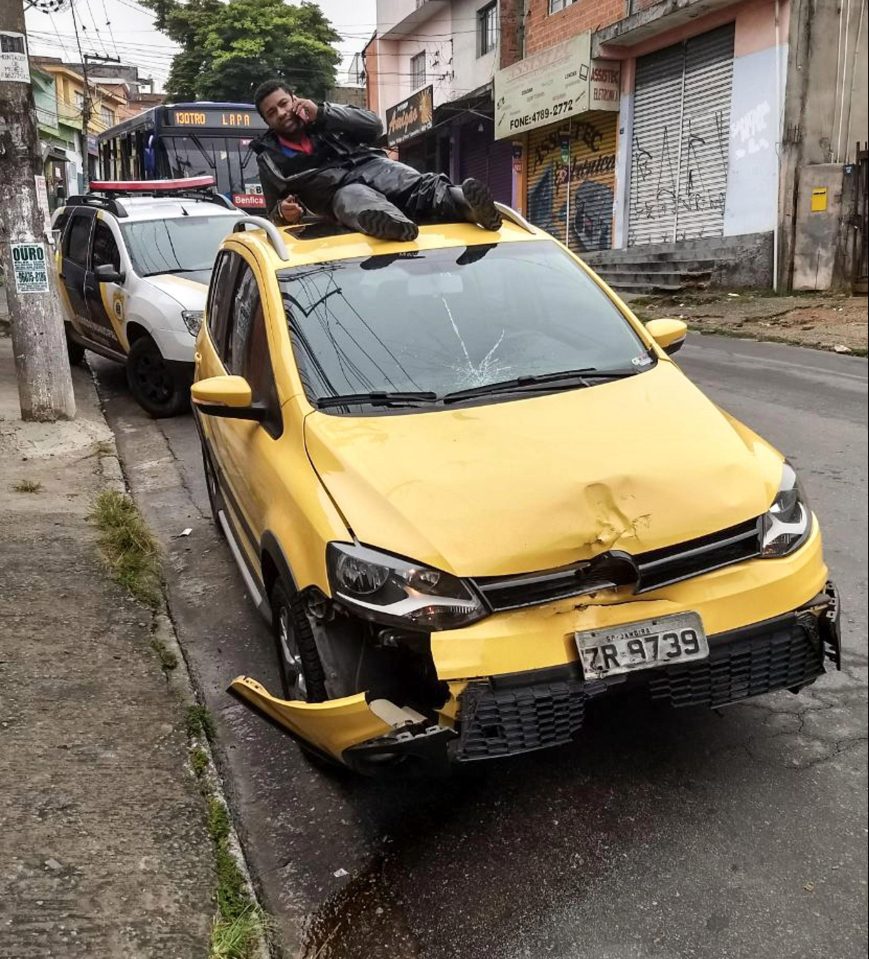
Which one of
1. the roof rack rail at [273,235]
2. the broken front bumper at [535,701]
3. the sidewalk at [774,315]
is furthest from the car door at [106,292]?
the sidewalk at [774,315]

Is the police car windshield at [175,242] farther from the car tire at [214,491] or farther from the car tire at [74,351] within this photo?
the car tire at [214,491]

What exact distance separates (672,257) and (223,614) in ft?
42.8

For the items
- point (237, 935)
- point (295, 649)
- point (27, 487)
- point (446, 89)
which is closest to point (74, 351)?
point (27, 487)

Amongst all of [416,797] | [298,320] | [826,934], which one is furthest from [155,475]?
[826,934]

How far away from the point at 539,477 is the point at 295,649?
95cm

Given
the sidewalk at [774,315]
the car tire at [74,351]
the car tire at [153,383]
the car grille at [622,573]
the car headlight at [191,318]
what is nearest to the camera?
the car grille at [622,573]

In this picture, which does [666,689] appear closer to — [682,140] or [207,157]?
[207,157]

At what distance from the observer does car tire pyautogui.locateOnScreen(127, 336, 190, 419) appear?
25.3 feet

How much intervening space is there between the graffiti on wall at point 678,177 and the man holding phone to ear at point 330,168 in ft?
38.9

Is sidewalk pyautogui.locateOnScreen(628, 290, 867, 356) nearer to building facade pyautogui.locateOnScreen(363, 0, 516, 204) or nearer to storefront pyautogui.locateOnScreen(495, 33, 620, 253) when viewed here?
building facade pyautogui.locateOnScreen(363, 0, 516, 204)

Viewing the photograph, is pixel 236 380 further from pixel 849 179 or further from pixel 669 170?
pixel 669 170

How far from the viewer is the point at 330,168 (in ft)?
15.1

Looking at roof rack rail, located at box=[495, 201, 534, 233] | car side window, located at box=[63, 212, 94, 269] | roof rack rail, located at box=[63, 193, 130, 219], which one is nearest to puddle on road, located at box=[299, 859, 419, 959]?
roof rack rail, located at box=[495, 201, 534, 233]

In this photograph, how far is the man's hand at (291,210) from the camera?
15.1ft
